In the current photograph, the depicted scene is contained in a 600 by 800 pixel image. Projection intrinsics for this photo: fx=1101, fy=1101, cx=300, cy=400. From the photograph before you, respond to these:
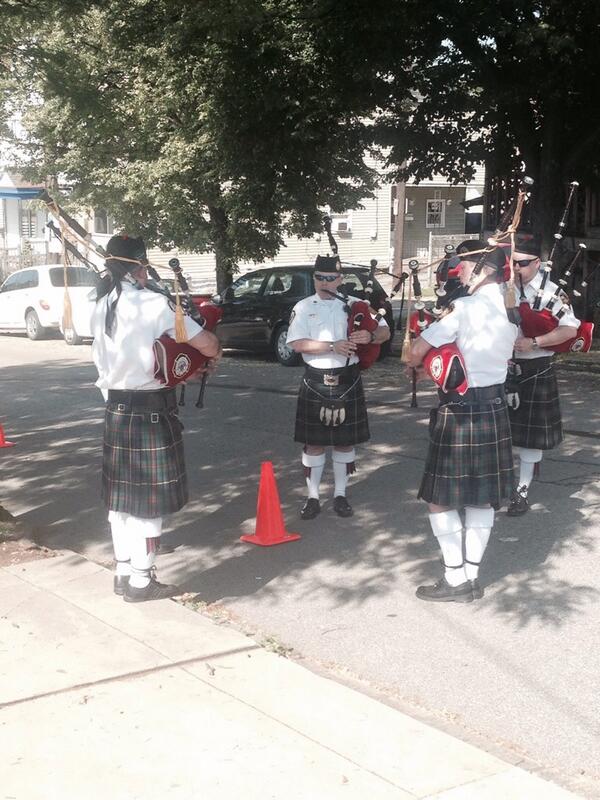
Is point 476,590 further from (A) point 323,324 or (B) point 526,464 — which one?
(A) point 323,324

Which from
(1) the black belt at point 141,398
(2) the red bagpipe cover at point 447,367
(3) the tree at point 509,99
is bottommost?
(1) the black belt at point 141,398

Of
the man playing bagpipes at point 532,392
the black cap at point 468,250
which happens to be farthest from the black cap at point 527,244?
the black cap at point 468,250

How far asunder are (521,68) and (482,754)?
14.4 meters

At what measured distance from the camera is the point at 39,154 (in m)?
28.3

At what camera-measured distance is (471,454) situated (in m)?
6.01

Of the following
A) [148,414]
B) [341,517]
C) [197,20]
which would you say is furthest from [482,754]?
[197,20]

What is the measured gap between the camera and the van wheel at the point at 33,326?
2395 cm

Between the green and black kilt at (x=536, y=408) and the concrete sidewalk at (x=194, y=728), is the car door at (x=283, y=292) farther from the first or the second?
the concrete sidewalk at (x=194, y=728)

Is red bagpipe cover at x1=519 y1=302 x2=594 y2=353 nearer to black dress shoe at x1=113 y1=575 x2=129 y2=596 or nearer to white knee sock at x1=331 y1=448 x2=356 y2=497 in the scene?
white knee sock at x1=331 y1=448 x2=356 y2=497

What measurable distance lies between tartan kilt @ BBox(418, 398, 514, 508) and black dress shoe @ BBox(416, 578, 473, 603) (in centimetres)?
50

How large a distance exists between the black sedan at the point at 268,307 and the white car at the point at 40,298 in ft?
14.4

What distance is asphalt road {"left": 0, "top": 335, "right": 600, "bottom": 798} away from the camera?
4871 millimetres

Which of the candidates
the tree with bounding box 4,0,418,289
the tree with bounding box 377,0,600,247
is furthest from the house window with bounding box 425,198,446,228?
the tree with bounding box 377,0,600,247

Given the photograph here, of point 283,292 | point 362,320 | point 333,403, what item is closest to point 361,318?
point 362,320
